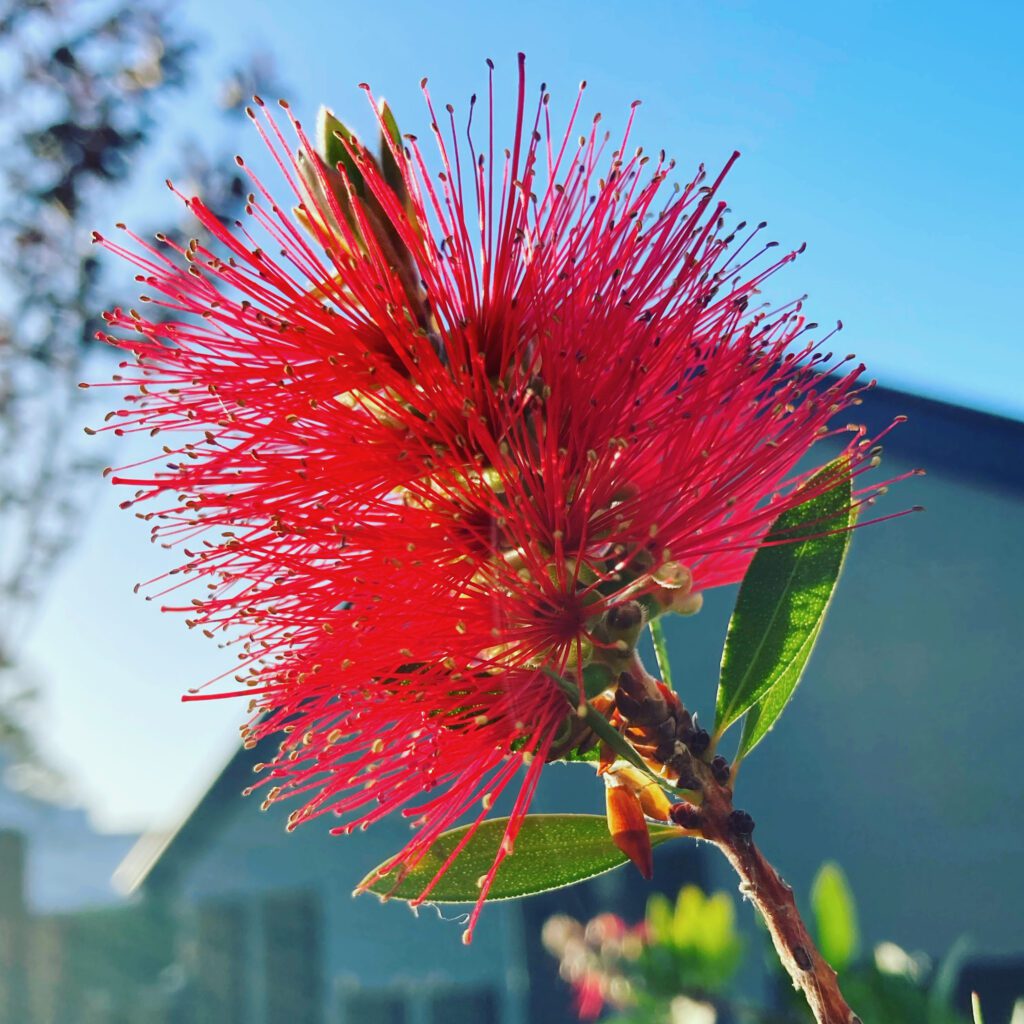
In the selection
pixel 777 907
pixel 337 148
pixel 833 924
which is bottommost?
pixel 833 924

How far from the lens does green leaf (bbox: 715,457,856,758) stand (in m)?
0.82

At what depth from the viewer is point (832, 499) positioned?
2.69ft

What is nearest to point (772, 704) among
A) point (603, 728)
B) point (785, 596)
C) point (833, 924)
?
point (785, 596)

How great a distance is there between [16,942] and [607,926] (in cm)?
827

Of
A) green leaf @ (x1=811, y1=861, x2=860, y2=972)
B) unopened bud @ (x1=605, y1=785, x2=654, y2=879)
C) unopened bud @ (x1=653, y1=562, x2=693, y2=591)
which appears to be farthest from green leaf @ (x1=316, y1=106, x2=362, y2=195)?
green leaf @ (x1=811, y1=861, x2=860, y2=972)

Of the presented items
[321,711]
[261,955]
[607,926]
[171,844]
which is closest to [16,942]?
[261,955]

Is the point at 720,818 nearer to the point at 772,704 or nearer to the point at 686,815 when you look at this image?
the point at 686,815

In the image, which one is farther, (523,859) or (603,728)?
(523,859)

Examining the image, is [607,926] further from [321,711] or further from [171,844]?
[171,844]

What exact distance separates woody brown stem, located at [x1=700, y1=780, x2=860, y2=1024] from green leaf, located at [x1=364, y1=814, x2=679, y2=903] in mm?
61

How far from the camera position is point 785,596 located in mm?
831

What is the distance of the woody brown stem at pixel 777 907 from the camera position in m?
0.72

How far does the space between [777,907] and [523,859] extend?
8.5 inches

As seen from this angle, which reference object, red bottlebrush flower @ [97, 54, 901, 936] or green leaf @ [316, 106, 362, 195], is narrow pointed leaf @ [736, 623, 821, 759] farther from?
green leaf @ [316, 106, 362, 195]
